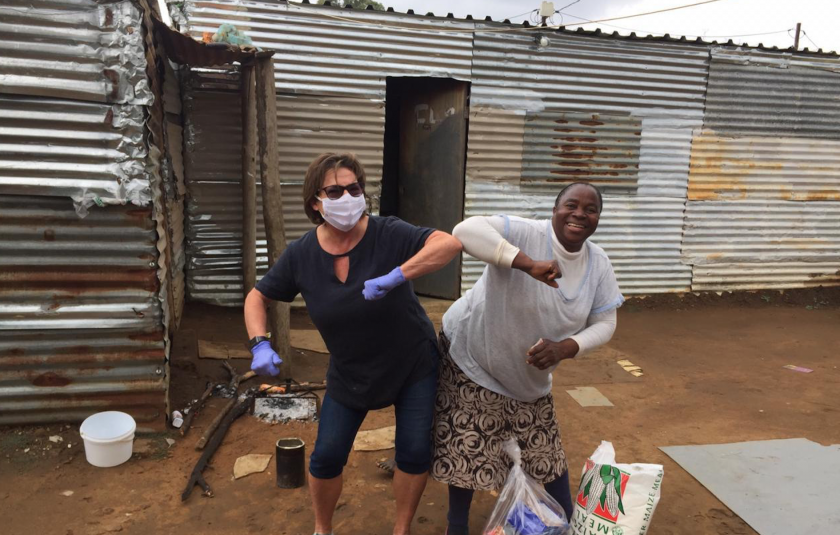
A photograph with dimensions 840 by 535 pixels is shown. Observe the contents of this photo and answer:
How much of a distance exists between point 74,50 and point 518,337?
309 cm

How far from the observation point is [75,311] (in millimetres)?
3770

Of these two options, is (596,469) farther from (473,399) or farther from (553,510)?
(473,399)

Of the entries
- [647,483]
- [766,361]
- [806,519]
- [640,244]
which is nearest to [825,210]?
[640,244]

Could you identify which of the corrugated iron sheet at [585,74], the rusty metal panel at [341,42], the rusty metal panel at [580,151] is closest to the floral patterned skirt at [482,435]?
the rusty metal panel at [341,42]

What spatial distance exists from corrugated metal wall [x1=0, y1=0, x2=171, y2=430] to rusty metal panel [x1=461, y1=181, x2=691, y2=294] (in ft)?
16.2

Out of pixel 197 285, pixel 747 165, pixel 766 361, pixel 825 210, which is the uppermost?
pixel 747 165

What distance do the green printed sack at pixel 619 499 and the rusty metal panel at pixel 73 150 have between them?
10.1 feet

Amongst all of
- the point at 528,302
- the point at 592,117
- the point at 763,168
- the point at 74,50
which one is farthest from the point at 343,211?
the point at 763,168

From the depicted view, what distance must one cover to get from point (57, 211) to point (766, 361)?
6.88 metres

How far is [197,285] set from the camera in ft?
23.6

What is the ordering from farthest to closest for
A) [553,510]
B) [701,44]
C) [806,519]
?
1. [701,44]
2. [806,519]
3. [553,510]

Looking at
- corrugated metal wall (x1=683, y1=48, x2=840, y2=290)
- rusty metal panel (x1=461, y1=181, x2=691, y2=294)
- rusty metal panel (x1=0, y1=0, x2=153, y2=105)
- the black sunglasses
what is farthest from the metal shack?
corrugated metal wall (x1=683, y1=48, x2=840, y2=290)

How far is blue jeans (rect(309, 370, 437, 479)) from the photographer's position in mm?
2582

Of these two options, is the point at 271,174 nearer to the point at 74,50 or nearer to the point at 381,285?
the point at 74,50
